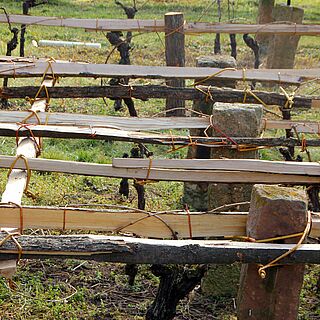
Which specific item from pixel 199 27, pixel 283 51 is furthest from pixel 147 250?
pixel 283 51

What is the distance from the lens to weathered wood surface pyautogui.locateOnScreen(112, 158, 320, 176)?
370cm

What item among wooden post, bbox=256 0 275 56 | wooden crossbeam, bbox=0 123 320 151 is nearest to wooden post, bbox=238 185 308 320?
wooden crossbeam, bbox=0 123 320 151

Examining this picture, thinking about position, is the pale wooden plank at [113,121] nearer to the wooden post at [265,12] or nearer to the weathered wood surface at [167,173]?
the weathered wood surface at [167,173]

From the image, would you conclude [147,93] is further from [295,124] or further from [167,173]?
[167,173]

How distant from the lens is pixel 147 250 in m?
2.74

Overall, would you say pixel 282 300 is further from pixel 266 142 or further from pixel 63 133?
pixel 63 133

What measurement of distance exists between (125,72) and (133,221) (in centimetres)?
271

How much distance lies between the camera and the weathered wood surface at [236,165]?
3.70 m

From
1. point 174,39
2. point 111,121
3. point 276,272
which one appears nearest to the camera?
point 276,272

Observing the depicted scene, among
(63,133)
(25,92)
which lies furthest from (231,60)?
(63,133)

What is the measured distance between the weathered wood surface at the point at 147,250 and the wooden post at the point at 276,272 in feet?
0.30

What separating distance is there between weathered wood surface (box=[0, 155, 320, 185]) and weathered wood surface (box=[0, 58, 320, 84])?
1912 mm

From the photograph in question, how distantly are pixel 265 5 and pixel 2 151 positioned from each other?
679 centimetres

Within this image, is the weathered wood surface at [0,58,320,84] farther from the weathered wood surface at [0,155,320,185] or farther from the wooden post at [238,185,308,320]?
the wooden post at [238,185,308,320]
